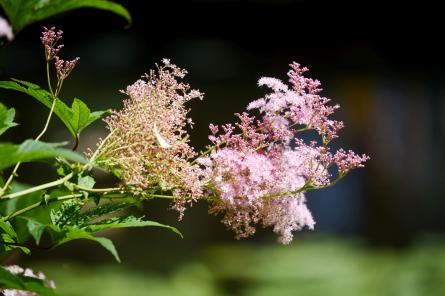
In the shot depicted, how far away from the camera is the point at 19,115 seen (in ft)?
13.3

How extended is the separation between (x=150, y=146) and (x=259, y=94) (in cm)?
382

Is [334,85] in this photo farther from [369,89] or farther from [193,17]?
[193,17]

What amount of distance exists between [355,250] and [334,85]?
1065 millimetres

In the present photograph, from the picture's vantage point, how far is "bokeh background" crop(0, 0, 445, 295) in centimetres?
391

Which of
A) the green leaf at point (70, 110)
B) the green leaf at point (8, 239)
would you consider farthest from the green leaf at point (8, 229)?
the green leaf at point (70, 110)

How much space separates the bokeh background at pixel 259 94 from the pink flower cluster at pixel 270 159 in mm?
3116

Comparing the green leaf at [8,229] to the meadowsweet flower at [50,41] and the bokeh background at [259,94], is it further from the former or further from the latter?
the bokeh background at [259,94]

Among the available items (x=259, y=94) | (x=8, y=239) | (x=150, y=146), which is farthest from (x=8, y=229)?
(x=259, y=94)

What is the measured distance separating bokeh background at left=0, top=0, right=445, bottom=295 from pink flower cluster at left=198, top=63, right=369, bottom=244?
123 inches

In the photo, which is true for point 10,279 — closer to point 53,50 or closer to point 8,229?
point 8,229

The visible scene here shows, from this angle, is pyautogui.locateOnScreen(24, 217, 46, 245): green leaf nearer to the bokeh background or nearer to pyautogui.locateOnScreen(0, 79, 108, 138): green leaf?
pyautogui.locateOnScreen(0, 79, 108, 138): green leaf

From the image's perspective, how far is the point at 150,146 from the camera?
22.7 inches

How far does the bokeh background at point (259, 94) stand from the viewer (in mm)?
3908

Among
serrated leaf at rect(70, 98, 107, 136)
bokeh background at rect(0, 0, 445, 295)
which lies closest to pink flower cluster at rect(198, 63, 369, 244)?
serrated leaf at rect(70, 98, 107, 136)
